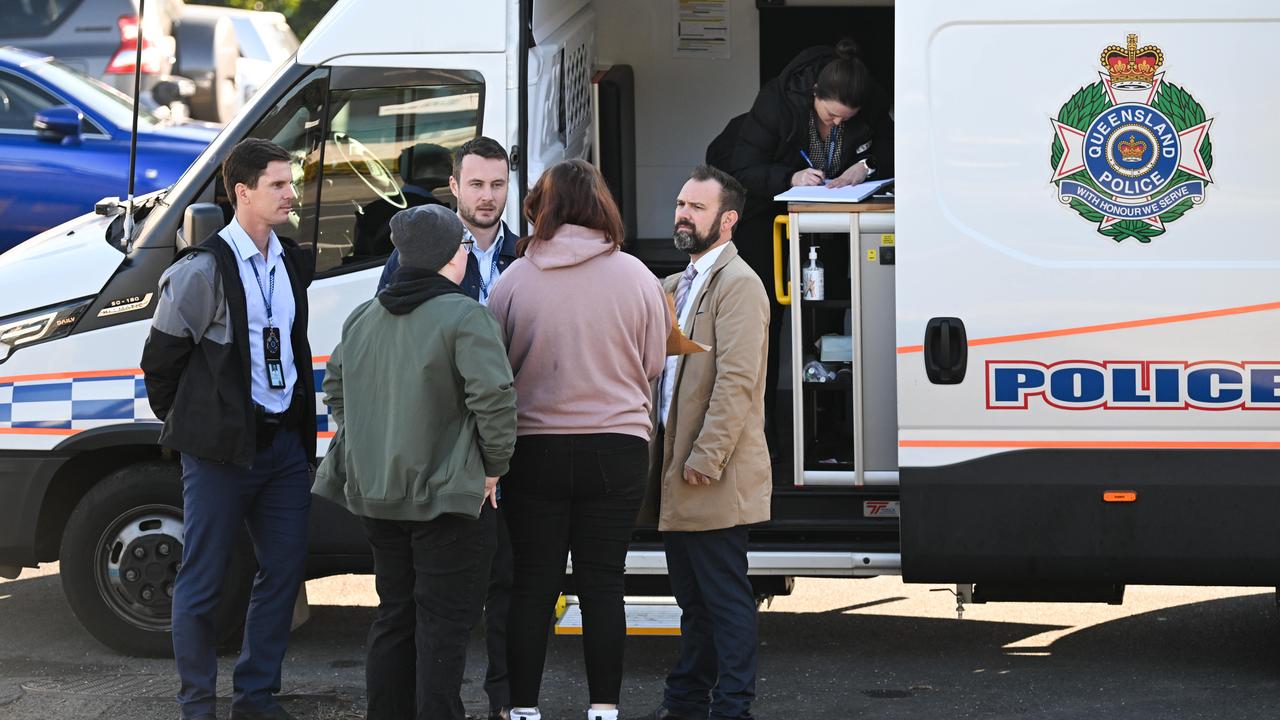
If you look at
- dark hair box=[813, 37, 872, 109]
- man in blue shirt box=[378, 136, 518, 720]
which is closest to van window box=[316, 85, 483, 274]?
man in blue shirt box=[378, 136, 518, 720]

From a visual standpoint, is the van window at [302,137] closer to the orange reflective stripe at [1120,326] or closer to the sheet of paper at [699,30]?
the orange reflective stripe at [1120,326]

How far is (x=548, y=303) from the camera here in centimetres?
438

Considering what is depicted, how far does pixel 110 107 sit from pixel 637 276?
7824 millimetres

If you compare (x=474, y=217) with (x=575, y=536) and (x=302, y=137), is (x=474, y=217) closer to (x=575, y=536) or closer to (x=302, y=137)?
(x=302, y=137)

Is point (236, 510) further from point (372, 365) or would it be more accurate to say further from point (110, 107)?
point (110, 107)

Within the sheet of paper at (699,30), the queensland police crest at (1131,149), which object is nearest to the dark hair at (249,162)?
the queensland police crest at (1131,149)

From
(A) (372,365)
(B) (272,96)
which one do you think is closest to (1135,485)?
(A) (372,365)

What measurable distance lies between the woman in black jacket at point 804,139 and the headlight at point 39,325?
2.42 meters

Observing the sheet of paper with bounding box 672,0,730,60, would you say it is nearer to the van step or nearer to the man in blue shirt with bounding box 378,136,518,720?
the man in blue shirt with bounding box 378,136,518,720

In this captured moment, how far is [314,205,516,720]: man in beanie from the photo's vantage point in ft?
13.5

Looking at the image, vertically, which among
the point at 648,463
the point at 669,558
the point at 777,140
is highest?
the point at 777,140

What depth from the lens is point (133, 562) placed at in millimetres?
5676

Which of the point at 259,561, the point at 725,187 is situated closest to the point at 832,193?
the point at 725,187

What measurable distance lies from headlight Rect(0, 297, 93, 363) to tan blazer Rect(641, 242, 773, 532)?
211cm
